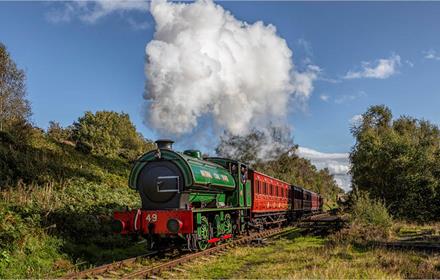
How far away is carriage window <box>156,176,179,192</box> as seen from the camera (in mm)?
12703

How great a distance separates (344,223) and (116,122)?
48.8 meters

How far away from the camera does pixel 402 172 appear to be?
2777 centimetres

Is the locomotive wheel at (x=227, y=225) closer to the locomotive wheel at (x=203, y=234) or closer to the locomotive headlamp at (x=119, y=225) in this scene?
the locomotive wheel at (x=203, y=234)

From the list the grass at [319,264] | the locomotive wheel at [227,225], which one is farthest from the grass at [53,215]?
the grass at [319,264]

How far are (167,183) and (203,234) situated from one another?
2106mm

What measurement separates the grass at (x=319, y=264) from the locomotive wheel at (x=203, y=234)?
→ 2.72 ft

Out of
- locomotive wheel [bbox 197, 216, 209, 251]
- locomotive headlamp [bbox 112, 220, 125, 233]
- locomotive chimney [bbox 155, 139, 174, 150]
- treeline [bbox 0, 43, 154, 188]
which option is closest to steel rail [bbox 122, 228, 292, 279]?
locomotive wheel [bbox 197, 216, 209, 251]

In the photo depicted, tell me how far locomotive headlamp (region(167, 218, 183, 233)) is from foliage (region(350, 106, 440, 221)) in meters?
17.0

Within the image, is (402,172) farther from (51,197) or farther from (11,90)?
(11,90)

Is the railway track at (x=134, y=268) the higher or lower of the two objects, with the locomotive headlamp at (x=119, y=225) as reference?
lower

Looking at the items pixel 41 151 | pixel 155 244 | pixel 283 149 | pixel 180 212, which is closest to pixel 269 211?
pixel 155 244

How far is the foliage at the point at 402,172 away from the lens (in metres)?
26.7

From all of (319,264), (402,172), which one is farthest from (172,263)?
(402,172)

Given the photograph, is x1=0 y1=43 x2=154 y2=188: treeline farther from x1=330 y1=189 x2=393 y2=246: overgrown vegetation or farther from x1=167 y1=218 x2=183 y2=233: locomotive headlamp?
x1=330 y1=189 x2=393 y2=246: overgrown vegetation
